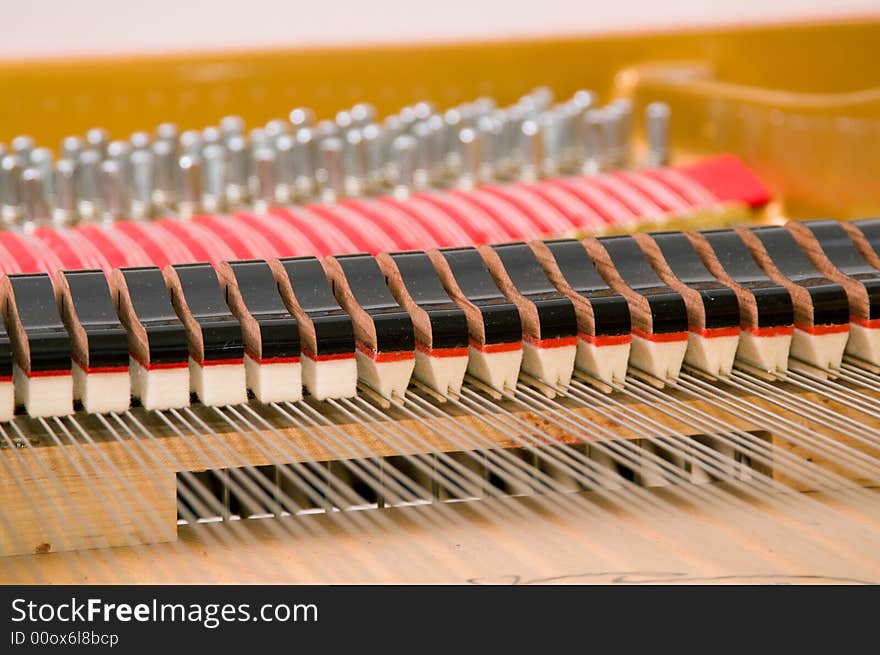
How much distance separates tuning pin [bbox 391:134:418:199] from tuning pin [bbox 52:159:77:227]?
0.76 m

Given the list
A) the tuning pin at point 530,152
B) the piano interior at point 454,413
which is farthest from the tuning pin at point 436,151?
the piano interior at point 454,413

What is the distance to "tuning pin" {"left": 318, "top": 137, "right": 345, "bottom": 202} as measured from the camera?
333 centimetres

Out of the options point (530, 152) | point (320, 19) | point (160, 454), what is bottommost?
point (160, 454)

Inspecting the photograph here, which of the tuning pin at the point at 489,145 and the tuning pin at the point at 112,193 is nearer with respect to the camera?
the tuning pin at the point at 112,193

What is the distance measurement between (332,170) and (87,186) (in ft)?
1.91

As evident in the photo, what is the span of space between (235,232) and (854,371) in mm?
1277

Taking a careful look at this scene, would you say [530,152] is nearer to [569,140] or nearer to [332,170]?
[569,140]

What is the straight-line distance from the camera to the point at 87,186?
123 inches

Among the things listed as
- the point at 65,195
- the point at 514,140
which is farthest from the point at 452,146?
the point at 65,195

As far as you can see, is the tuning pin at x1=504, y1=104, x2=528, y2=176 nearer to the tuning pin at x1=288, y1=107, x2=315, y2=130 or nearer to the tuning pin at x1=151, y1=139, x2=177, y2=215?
the tuning pin at x1=288, y1=107, x2=315, y2=130

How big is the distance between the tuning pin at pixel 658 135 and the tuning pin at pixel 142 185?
1.34 m

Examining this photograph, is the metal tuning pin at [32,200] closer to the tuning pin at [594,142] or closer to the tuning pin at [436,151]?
the tuning pin at [436,151]

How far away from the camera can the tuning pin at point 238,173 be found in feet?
10.8

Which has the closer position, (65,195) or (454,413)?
(454,413)
